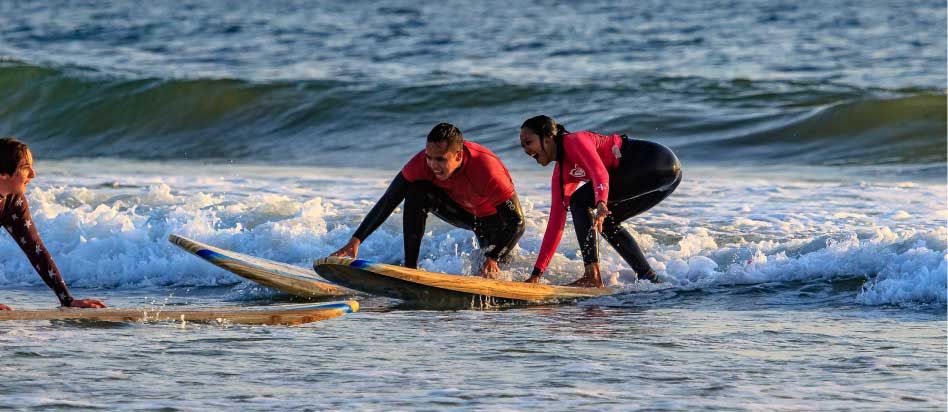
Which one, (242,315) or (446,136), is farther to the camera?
(446,136)

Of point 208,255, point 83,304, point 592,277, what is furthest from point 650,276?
point 83,304

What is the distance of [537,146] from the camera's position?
23.1 feet

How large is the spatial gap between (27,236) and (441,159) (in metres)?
2.21

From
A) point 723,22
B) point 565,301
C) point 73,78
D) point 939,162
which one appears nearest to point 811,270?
point 565,301

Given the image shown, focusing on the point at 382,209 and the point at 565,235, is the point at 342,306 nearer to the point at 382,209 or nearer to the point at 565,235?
the point at 382,209

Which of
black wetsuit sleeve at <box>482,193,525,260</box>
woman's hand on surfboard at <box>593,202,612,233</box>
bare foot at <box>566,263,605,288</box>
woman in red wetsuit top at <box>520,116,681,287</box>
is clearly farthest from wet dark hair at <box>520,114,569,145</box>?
bare foot at <box>566,263,605,288</box>

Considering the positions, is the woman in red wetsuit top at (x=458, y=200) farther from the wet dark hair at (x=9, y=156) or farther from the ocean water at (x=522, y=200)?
the wet dark hair at (x=9, y=156)

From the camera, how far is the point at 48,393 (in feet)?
15.8

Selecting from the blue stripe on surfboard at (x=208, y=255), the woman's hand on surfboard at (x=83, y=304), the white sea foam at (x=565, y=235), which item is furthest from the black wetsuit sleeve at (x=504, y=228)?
the woman's hand on surfboard at (x=83, y=304)

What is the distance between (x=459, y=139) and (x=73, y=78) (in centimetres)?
1565

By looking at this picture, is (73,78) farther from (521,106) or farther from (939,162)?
(939,162)

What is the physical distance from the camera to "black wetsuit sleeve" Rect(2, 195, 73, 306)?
589 cm

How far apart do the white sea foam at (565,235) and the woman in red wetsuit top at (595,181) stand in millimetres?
527

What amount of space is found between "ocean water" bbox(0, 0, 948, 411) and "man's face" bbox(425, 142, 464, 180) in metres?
0.78
